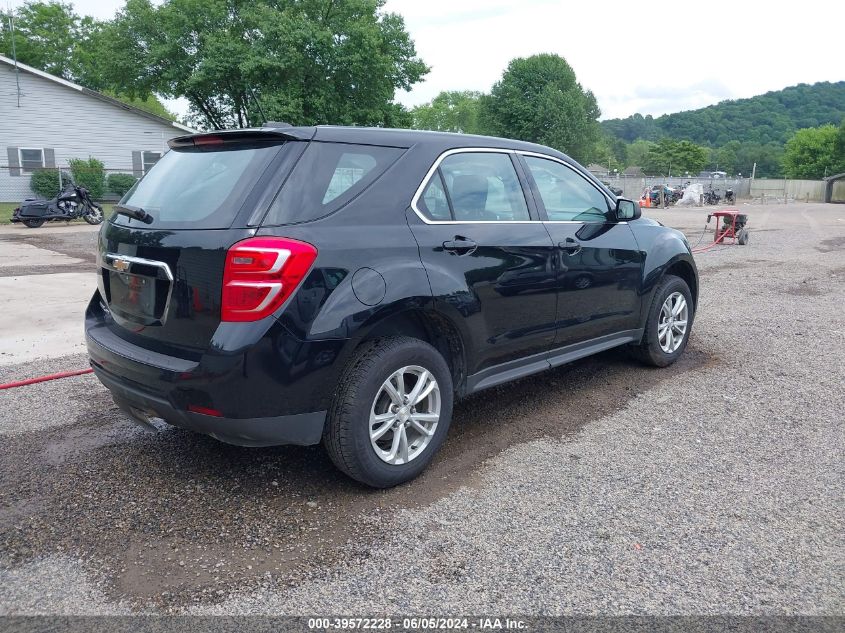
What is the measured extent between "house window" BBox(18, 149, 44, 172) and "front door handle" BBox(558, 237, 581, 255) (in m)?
29.5

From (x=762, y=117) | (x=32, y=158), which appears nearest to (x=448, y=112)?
(x=762, y=117)

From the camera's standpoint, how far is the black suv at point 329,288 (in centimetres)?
293

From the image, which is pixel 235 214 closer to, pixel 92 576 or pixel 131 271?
pixel 131 271

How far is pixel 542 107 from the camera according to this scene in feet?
209

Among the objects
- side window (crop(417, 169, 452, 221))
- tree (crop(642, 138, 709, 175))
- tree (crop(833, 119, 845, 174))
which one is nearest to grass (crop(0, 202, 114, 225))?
side window (crop(417, 169, 452, 221))

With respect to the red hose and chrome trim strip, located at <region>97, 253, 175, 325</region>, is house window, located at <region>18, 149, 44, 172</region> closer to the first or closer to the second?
the red hose

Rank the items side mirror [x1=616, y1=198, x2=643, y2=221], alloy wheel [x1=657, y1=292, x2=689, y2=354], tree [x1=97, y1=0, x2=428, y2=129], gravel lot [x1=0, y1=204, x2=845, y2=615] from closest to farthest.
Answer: gravel lot [x1=0, y1=204, x2=845, y2=615]
side mirror [x1=616, y1=198, x2=643, y2=221]
alloy wheel [x1=657, y1=292, x2=689, y2=354]
tree [x1=97, y1=0, x2=428, y2=129]

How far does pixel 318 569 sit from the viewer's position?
2756mm

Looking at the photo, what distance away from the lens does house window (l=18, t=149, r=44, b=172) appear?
91.9ft

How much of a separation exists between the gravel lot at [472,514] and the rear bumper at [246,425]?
387 millimetres

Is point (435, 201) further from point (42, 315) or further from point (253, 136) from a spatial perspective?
point (42, 315)

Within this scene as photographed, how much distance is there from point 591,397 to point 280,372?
2.69 meters

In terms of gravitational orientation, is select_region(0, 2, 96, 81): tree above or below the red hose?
above

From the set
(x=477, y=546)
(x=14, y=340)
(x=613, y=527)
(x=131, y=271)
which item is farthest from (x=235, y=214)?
(x=14, y=340)
